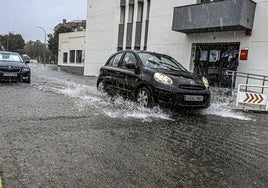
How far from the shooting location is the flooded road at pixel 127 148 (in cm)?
349

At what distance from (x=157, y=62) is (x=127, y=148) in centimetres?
436

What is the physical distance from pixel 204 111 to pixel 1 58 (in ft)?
32.4

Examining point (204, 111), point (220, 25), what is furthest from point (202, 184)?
point (220, 25)

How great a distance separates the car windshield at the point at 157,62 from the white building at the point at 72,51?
25.2m

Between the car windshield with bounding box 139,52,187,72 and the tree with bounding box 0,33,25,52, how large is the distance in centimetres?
10239

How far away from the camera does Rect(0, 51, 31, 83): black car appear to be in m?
12.9

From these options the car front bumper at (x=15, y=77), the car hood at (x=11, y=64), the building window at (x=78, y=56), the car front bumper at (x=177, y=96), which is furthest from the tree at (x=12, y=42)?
the car front bumper at (x=177, y=96)

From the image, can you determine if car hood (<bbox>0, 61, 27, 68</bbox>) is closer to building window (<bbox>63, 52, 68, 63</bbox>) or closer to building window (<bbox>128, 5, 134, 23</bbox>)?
building window (<bbox>128, 5, 134, 23</bbox>)

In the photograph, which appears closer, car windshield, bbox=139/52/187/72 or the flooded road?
the flooded road

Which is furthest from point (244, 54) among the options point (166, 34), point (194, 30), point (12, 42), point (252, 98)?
point (12, 42)

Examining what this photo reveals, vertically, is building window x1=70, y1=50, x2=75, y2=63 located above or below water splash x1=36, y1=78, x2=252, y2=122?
above

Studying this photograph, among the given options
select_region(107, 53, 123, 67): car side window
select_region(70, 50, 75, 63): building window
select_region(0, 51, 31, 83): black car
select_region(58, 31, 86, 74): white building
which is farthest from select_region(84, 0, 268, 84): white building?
select_region(70, 50, 75, 63): building window

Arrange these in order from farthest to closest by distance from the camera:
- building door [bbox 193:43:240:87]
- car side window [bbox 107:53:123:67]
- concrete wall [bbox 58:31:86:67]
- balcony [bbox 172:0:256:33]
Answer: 1. concrete wall [bbox 58:31:86:67]
2. building door [bbox 193:43:240:87]
3. balcony [bbox 172:0:256:33]
4. car side window [bbox 107:53:123:67]

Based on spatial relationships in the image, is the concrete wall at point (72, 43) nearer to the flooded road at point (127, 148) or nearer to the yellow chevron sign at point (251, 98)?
the yellow chevron sign at point (251, 98)
